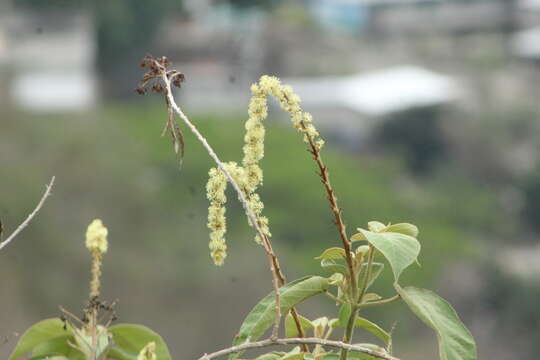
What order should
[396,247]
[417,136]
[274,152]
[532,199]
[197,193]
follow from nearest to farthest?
[396,247], [197,193], [532,199], [274,152], [417,136]

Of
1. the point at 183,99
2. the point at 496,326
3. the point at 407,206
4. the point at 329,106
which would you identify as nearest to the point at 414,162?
the point at 407,206

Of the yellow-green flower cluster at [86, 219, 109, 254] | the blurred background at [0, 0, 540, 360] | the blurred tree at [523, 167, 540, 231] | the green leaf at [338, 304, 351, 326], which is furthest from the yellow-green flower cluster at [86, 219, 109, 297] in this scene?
the blurred tree at [523, 167, 540, 231]

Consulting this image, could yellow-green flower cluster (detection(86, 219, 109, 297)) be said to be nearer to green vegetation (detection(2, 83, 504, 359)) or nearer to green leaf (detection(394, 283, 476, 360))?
green leaf (detection(394, 283, 476, 360))

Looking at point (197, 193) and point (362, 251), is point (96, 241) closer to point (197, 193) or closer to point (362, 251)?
point (362, 251)

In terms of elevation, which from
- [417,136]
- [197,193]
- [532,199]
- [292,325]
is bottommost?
[532,199]

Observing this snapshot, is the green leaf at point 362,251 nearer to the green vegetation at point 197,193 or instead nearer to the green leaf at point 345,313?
the green leaf at point 345,313

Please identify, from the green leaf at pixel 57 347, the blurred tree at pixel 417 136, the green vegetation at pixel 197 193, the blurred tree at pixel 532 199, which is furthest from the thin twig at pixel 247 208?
the blurred tree at pixel 417 136

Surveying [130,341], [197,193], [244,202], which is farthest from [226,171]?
[197,193]
